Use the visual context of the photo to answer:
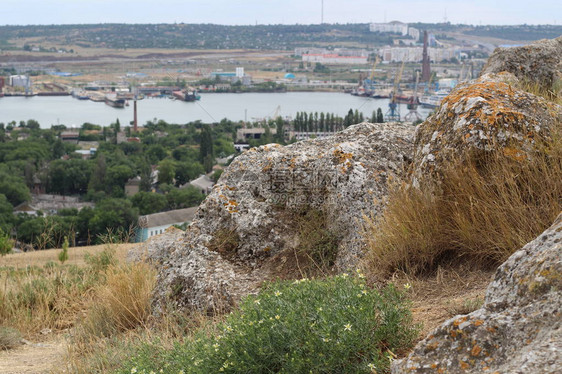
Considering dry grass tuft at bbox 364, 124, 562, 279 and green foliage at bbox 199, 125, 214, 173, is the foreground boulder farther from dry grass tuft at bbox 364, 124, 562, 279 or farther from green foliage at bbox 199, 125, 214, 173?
green foliage at bbox 199, 125, 214, 173

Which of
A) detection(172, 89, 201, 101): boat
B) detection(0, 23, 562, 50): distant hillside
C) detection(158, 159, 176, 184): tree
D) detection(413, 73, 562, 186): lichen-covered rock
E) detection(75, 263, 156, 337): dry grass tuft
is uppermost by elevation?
detection(0, 23, 562, 50): distant hillside

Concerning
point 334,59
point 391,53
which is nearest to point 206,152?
point 334,59

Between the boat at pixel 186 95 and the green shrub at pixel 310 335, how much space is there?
300 ft

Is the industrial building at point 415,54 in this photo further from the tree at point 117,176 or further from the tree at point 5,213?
the tree at point 5,213

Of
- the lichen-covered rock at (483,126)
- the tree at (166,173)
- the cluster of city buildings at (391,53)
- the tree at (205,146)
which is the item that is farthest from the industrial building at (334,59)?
the lichen-covered rock at (483,126)

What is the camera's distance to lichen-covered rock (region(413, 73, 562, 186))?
336 centimetres

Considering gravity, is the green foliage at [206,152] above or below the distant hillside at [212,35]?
below

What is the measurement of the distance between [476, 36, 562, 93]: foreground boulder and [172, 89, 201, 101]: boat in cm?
8889

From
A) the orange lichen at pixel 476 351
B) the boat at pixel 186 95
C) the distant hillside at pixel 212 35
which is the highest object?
the distant hillside at pixel 212 35

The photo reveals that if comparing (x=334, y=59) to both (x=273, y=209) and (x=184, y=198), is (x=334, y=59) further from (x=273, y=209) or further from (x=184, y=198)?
(x=273, y=209)

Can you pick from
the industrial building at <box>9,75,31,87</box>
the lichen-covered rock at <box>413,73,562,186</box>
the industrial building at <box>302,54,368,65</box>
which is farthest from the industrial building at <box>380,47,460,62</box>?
the lichen-covered rock at <box>413,73,562,186</box>

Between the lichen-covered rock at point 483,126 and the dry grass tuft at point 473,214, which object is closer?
the dry grass tuft at point 473,214

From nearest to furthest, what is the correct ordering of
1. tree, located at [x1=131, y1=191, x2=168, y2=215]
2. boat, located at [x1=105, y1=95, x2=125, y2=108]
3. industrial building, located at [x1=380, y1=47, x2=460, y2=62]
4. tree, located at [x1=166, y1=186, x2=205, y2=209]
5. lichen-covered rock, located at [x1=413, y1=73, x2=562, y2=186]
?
lichen-covered rock, located at [x1=413, y1=73, x2=562, y2=186] → tree, located at [x1=131, y1=191, x2=168, y2=215] → tree, located at [x1=166, y1=186, x2=205, y2=209] → boat, located at [x1=105, y1=95, x2=125, y2=108] → industrial building, located at [x1=380, y1=47, x2=460, y2=62]

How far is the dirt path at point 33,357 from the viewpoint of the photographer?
3.63m
